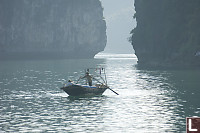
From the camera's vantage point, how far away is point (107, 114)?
34.2 m

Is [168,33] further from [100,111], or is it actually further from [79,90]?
[100,111]

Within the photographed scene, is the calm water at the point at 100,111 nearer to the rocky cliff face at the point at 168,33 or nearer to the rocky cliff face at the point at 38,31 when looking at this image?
the rocky cliff face at the point at 168,33

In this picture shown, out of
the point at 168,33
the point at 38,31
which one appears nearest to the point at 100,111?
the point at 168,33

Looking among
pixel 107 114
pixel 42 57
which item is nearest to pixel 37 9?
pixel 42 57

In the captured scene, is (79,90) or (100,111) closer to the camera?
(100,111)

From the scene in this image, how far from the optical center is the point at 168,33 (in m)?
99.1

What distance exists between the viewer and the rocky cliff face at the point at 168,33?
302ft

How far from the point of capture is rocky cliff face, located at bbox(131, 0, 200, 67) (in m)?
92.1

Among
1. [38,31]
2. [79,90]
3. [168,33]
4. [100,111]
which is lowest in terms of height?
[100,111]

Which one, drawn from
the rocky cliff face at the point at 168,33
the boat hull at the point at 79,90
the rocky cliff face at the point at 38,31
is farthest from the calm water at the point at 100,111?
the rocky cliff face at the point at 38,31

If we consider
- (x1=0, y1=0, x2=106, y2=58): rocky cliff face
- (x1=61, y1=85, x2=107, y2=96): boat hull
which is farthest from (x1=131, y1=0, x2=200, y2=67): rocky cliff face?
(x1=0, y1=0, x2=106, y2=58): rocky cliff face

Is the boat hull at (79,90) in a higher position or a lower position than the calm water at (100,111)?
higher

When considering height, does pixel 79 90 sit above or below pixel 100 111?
above

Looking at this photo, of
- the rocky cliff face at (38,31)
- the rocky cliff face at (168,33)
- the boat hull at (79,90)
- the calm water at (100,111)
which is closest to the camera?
the calm water at (100,111)
